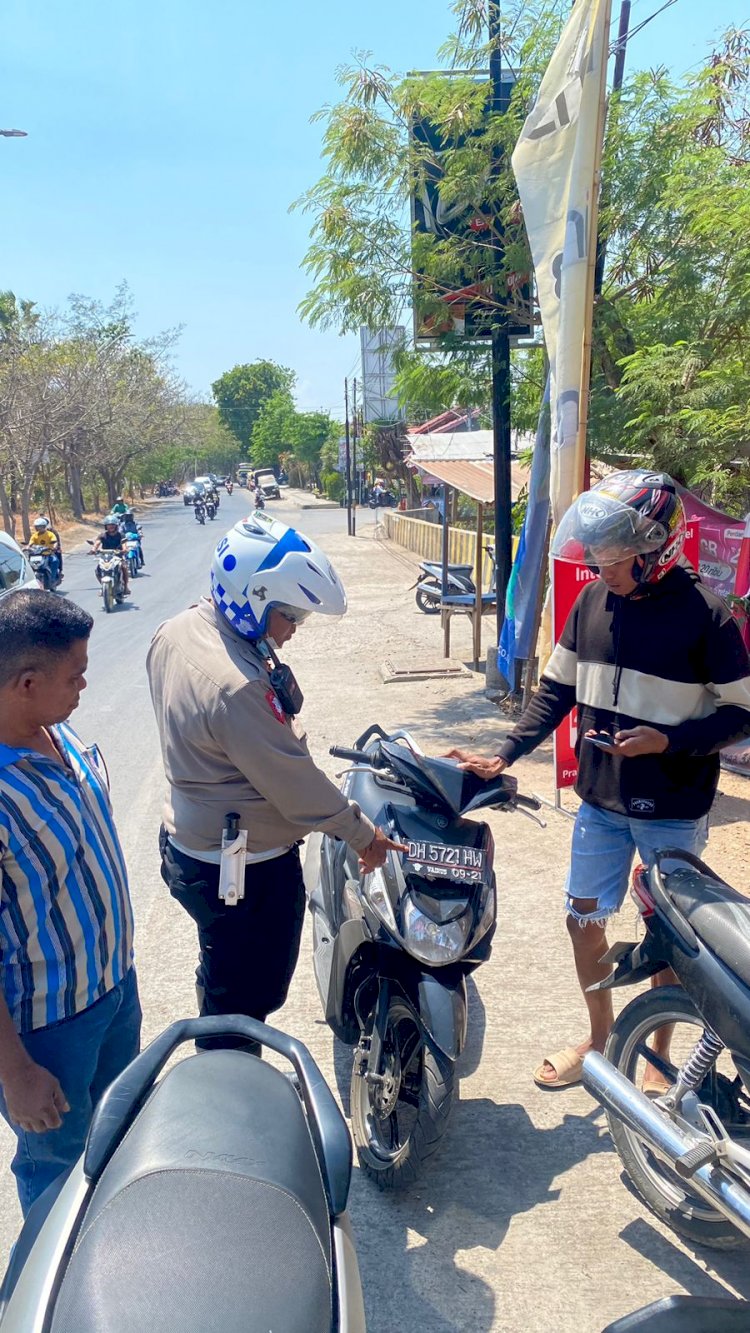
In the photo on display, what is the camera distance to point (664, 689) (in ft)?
9.20

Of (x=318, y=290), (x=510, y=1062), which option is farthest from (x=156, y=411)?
(x=510, y=1062)

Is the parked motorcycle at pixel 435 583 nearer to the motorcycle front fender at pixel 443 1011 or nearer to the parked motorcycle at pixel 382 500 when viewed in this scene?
the motorcycle front fender at pixel 443 1011

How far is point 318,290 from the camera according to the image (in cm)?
822

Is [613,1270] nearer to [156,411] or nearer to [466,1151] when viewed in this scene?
[466,1151]

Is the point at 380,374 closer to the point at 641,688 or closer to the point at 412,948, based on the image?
the point at 641,688

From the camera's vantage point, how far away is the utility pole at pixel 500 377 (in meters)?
7.36

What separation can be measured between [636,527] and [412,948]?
1308 mm

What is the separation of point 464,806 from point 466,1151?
1121 millimetres

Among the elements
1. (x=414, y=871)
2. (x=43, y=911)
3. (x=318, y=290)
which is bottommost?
(x=414, y=871)

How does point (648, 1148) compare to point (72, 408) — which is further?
point (72, 408)

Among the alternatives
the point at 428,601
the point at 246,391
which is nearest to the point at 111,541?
the point at 428,601

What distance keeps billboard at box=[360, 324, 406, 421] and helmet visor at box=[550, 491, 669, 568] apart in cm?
598

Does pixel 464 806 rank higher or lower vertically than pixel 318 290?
lower

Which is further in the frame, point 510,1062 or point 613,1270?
point 510,1062
